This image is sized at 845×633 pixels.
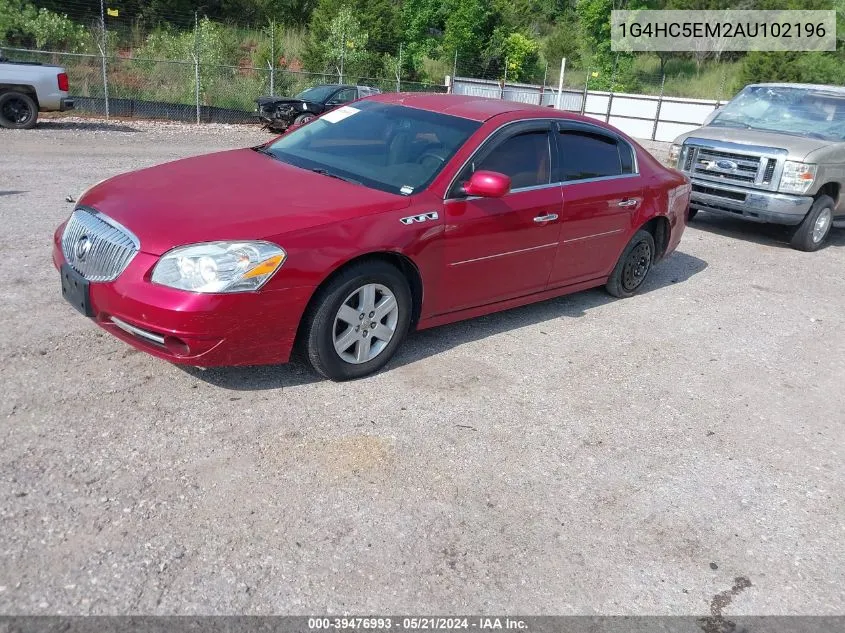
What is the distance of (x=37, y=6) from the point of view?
2706 cm

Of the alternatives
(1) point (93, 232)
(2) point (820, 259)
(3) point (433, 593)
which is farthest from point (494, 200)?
(2) point (820, 259)

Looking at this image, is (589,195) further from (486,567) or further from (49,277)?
(49,277)

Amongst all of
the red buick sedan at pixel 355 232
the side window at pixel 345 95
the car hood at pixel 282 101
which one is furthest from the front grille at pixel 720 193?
the side window at pixel 345 95

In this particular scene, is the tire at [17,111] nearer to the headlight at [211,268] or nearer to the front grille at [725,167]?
the front grille at [725,167]

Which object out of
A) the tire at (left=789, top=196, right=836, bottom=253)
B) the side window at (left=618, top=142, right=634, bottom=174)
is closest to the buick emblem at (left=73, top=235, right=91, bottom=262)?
the side window at (left=618, top=142, right=634, bottom=174)

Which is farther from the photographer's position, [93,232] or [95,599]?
[93,232]

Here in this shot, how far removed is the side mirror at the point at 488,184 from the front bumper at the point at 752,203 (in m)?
5.87

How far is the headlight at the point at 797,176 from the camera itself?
9047mm

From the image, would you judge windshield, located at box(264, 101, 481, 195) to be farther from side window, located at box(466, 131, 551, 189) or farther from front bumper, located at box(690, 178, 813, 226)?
front bumper, located at box(690, 178, 813, 226)

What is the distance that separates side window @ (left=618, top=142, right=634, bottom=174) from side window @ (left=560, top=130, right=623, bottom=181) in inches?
1.8

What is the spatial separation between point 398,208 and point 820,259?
7.12m

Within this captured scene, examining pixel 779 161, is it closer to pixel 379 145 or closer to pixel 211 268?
pixel 379 145

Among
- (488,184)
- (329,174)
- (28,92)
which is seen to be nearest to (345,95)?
(28,92)

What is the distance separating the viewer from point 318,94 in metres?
19.7
